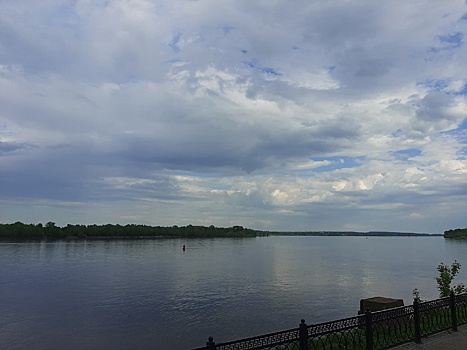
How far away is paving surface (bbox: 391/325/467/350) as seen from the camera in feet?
35.9

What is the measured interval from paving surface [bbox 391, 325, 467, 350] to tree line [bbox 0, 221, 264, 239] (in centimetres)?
13697

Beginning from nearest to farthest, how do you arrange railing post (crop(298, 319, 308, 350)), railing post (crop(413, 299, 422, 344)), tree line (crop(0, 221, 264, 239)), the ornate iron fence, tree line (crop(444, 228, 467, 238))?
the ornate iron fence < railing post (crop(298, 319, 308, 350)) < railing post (crop(413, 299, 422, 344)) < tree line (crop(0, 221, 264, 239)) < tree line (crop(444, 228, 467, 238))

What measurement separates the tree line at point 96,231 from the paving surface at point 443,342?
137 m

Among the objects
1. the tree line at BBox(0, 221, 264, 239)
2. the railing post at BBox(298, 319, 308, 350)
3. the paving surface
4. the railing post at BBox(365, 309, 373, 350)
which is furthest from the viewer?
the tree line at BBox(0, 221, 264, 239)

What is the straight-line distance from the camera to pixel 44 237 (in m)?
135

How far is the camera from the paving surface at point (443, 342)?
10.9 meters

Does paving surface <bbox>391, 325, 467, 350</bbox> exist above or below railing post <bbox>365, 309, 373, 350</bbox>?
below

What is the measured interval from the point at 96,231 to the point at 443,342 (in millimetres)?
150020

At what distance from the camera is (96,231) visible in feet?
489

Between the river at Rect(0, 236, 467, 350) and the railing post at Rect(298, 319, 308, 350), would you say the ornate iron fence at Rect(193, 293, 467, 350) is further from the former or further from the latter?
the river at Rect(0, 236, 467, 350)

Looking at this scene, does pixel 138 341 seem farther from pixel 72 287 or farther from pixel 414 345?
pixel 72 287

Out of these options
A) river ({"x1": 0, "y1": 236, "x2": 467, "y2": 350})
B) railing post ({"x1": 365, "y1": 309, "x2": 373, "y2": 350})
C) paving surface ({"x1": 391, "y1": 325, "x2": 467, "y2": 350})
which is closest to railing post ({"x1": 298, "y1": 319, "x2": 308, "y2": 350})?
railing post ({"x1": 365, "y1": 309, "x2": 373, "y2": 350})

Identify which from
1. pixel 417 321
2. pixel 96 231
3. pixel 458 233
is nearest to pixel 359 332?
pixel 417 321

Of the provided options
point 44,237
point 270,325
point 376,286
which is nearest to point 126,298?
point 270,325
